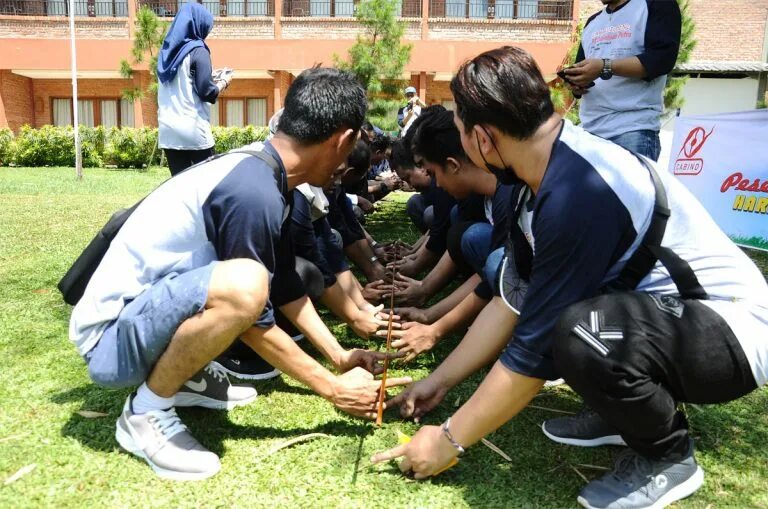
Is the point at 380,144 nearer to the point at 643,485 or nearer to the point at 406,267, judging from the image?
the point at 406,267

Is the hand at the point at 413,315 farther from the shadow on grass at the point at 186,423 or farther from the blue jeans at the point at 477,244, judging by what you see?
the shadow on grass at the point at 186,423

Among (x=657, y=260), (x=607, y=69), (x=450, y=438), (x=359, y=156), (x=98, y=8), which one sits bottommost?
(x=450, y=438)

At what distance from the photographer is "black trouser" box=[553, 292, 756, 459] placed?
1584mm

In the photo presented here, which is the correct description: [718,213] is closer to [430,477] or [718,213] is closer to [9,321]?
[430,477]

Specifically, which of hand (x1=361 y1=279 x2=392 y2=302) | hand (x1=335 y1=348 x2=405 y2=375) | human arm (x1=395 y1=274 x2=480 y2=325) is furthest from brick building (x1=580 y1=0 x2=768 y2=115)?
hand (x1=335 y1=348 x2=405 y2=375)

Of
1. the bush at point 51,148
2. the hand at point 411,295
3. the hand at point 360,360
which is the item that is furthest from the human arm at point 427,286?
the bush at point 51,148

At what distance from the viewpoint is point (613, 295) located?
166cm

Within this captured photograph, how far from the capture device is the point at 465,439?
1.73 metres

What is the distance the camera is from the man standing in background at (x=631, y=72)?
312cm

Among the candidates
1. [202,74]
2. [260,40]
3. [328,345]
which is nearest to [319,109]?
[328,345]

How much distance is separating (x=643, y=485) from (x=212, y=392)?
1.53 metres

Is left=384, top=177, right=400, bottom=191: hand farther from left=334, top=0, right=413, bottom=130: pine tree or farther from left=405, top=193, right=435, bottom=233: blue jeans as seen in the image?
left=334, top=0, right=413, bottom=130: pine tree

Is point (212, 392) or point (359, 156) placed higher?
point (359, 156)

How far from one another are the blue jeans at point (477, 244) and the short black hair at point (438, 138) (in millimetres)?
447
